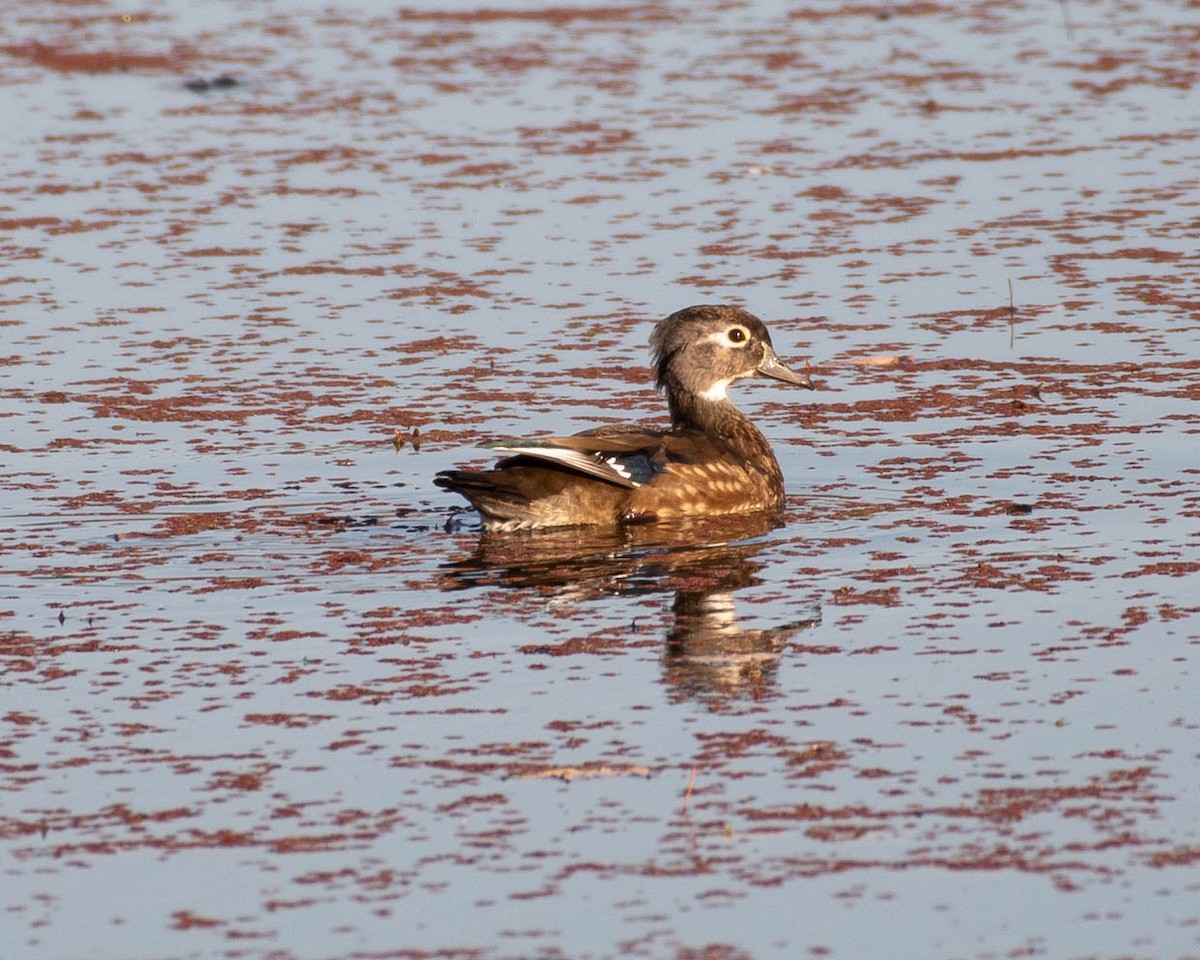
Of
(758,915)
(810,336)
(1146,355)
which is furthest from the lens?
(810,336)

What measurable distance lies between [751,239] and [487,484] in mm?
5595

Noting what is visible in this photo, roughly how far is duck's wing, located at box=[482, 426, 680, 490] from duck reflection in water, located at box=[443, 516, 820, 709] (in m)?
0.24

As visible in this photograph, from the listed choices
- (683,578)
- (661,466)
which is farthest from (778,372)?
(683,578)

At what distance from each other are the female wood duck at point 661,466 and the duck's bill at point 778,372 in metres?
0.21

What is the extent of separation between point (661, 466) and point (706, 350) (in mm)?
1126

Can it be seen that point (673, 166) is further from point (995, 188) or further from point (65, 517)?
point (65, 517)

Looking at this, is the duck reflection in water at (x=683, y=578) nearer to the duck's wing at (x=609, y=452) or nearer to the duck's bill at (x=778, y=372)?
the duck's wing at (x=609, y=452)

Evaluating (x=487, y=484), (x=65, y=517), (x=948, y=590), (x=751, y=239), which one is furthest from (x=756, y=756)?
(x=751, y=239)

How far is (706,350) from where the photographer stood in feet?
35.2

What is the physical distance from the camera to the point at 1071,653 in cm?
733

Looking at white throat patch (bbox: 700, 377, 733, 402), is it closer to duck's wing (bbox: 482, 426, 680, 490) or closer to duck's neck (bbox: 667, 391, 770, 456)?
duck's neck (bbox: 667, 391, 770, 456)

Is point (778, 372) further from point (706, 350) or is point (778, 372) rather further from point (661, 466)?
point (661, 466)

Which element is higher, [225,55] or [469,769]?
[225,55]

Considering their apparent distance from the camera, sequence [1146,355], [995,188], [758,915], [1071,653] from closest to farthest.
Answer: [758,915], [1071,653], [1146,355], [995,188]
